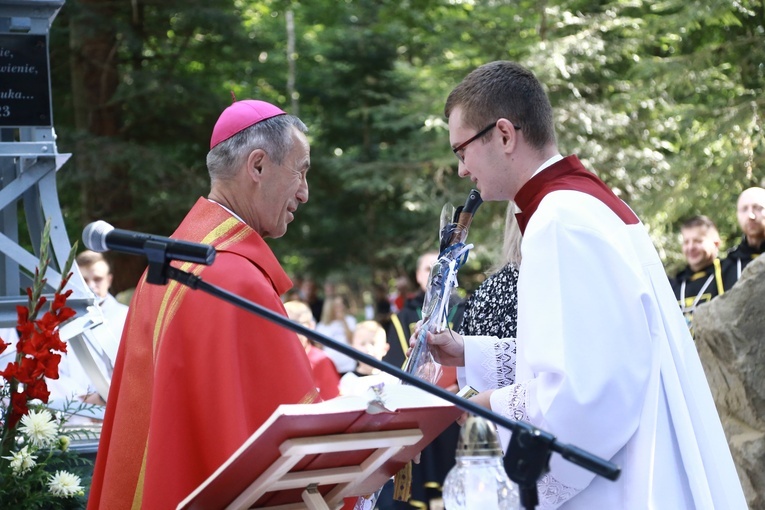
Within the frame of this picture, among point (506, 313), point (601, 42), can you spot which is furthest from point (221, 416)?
point (601, 42)

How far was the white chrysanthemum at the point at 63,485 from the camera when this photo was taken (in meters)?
3.38

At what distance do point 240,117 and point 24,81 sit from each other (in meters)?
1.53

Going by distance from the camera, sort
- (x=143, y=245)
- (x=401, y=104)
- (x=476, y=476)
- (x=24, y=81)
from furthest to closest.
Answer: (x=401, y=104) → (x=24, y=81) → (x=476, y=476) → (x=143, y=245)

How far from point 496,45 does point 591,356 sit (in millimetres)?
12252

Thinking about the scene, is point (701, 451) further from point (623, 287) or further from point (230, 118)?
point (230, 118)

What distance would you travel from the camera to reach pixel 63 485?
3385mm

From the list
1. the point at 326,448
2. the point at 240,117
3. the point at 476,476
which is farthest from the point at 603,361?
the point at 240,117

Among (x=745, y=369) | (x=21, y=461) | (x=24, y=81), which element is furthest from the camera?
(x=745, y=369)

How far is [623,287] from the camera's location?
8.57 feet

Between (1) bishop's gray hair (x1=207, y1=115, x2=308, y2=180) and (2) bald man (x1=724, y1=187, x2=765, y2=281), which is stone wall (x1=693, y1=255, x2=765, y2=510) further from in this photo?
(1) bishop's gray hair (x1=207, y1=115, x2=308, y2=180)

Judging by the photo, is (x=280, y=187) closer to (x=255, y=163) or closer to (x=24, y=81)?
(x=255, y=163)

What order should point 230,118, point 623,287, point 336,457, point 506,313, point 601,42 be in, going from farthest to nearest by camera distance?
point 601,42, point 506,313, point 230,118, point 623,287, point 336,457

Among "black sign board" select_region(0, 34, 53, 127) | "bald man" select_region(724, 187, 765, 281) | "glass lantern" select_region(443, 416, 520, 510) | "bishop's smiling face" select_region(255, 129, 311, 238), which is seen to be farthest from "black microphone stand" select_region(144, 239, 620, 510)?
"bald man" select_region(724, 187, 765, 281)

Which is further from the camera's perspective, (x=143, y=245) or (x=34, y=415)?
(x=34, y=415)
